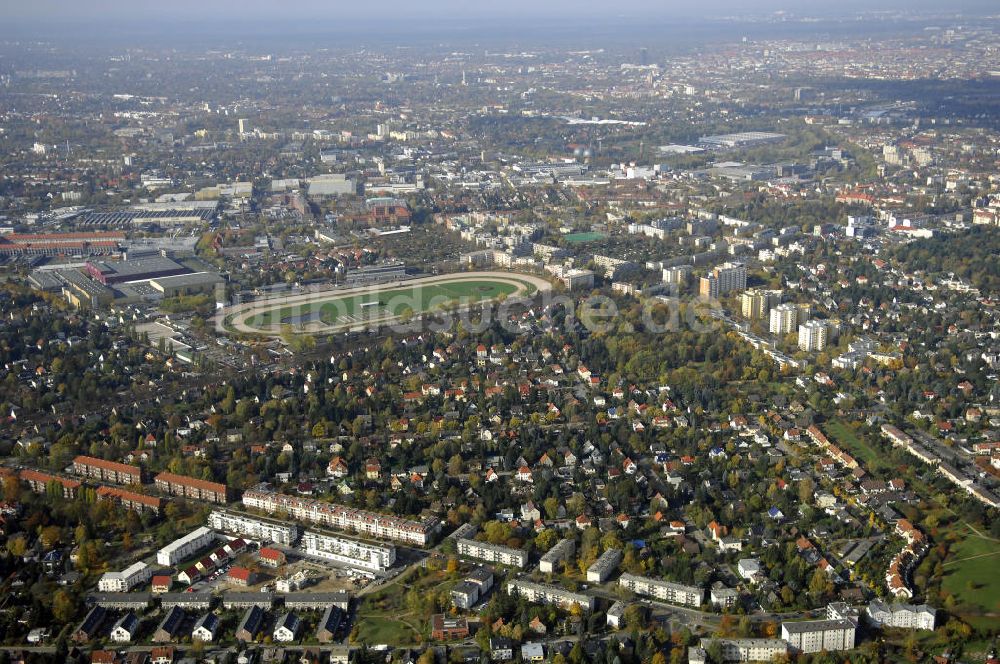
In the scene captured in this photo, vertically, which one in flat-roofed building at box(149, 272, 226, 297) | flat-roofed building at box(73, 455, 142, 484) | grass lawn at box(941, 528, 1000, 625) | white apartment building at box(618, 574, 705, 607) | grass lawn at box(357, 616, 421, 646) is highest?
flat-roofed building at box(149, 272, 226, 297)

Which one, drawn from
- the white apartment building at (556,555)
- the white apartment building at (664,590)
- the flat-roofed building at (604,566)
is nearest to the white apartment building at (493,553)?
the white apartment building at (556,555)

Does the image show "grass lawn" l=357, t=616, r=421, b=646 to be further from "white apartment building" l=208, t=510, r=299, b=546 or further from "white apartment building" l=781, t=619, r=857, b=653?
"white apartment building" l=781, t=619, r=857, b=653

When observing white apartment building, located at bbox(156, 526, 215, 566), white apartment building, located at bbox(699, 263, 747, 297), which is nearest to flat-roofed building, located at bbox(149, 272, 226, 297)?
white apartment building, located at bbox(699, 263, 747, 297)

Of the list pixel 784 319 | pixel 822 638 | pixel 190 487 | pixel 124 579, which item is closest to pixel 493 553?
pixel 822 638

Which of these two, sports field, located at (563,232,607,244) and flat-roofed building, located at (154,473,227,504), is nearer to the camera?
flat-roofed building, located at (154,473,227,504)

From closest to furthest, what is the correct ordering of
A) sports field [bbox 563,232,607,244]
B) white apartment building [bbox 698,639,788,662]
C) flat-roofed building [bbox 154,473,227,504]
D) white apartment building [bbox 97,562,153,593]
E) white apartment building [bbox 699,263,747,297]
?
white apartment building [bbox 698,639,788,662] < white apartment building [bbox 97,562,153,593] < flat-roofed building [bbox 154,473,227,504] < white apartment building [bbox 699,263,747,297] < sports field [bbox 563,232,607,244]

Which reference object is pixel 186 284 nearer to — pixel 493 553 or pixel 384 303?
pixel 384 303

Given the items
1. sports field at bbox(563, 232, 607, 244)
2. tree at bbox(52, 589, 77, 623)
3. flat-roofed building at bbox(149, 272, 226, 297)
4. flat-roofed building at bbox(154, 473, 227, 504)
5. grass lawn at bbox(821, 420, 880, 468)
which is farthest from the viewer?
sports field at bbox(563, 232, 607, 244)
